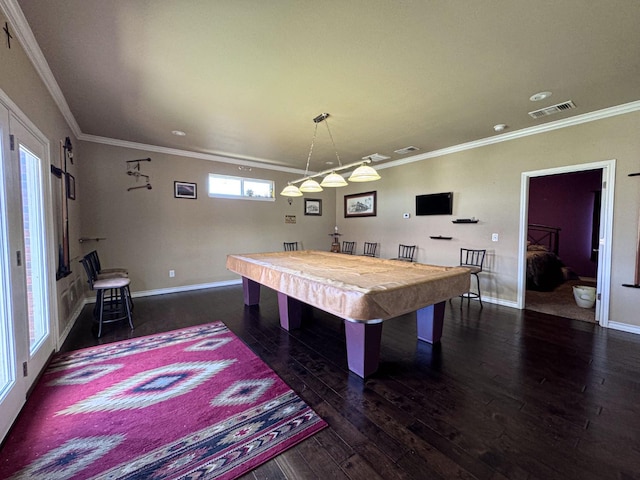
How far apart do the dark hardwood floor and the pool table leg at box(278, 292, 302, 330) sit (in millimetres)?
122

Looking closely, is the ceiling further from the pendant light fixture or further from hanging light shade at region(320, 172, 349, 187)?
hanging light shade at region(320, 172, 349, 187)

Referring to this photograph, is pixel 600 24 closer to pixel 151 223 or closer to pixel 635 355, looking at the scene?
pixel 635 355

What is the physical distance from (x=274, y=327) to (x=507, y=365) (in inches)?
96.2

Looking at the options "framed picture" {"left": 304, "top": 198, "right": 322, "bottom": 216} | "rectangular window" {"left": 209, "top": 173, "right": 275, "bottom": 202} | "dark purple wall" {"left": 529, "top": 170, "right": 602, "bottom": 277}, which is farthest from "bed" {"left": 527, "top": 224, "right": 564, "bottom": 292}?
"rectangular window" {"left": 209, "top": 173, "right": 275, "bottom": 202}

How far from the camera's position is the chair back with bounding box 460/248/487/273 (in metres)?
4.46

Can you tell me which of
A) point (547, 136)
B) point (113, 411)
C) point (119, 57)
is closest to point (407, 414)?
point (113, 411)

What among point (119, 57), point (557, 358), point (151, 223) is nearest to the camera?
point (119, 57)

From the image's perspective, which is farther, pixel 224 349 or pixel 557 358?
pixel 224 349

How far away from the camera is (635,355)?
255 centimetres

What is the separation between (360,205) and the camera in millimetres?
6715

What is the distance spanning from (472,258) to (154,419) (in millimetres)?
4750

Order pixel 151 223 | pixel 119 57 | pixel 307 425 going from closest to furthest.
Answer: pixel 307 425, pixel 119 57, pixel 151 223

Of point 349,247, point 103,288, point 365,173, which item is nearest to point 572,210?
point 349,247

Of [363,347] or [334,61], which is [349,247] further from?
[334,61]
